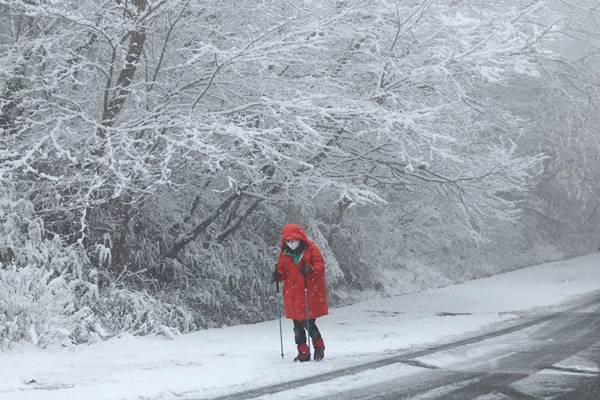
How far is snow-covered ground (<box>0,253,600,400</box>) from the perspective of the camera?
6.89 m

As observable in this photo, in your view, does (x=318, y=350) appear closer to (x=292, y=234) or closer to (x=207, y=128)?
(x=292, y=234)

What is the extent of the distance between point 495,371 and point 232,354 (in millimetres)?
3086

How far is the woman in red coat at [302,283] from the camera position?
8.77m

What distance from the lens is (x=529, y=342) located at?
1034cm

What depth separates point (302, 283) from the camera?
888 cm

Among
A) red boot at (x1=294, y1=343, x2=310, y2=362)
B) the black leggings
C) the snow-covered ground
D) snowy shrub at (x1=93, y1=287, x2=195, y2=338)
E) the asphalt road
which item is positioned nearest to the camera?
the asphalt road

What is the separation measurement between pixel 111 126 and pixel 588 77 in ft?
52.1

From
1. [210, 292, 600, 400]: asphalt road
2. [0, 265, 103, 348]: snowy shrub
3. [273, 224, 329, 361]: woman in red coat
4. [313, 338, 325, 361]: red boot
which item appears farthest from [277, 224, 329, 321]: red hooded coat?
[0, 265, 103, 348]: snowy shrub

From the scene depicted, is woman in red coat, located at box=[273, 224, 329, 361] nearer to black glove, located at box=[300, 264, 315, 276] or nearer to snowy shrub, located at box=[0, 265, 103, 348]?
black glove, located at box=[300, 264, 315, 276]

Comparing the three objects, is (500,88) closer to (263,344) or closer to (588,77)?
(588,77)

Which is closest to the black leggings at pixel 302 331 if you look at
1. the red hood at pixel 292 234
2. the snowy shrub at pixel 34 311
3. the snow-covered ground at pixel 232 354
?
the snow-covered ground at pixel 232 354

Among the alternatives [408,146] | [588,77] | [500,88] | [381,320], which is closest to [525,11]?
[408,146]

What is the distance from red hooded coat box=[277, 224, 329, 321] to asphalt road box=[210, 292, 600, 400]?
0.94m

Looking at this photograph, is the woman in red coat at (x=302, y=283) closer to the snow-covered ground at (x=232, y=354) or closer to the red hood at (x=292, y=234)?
the red hood at (x=292, y=234)
